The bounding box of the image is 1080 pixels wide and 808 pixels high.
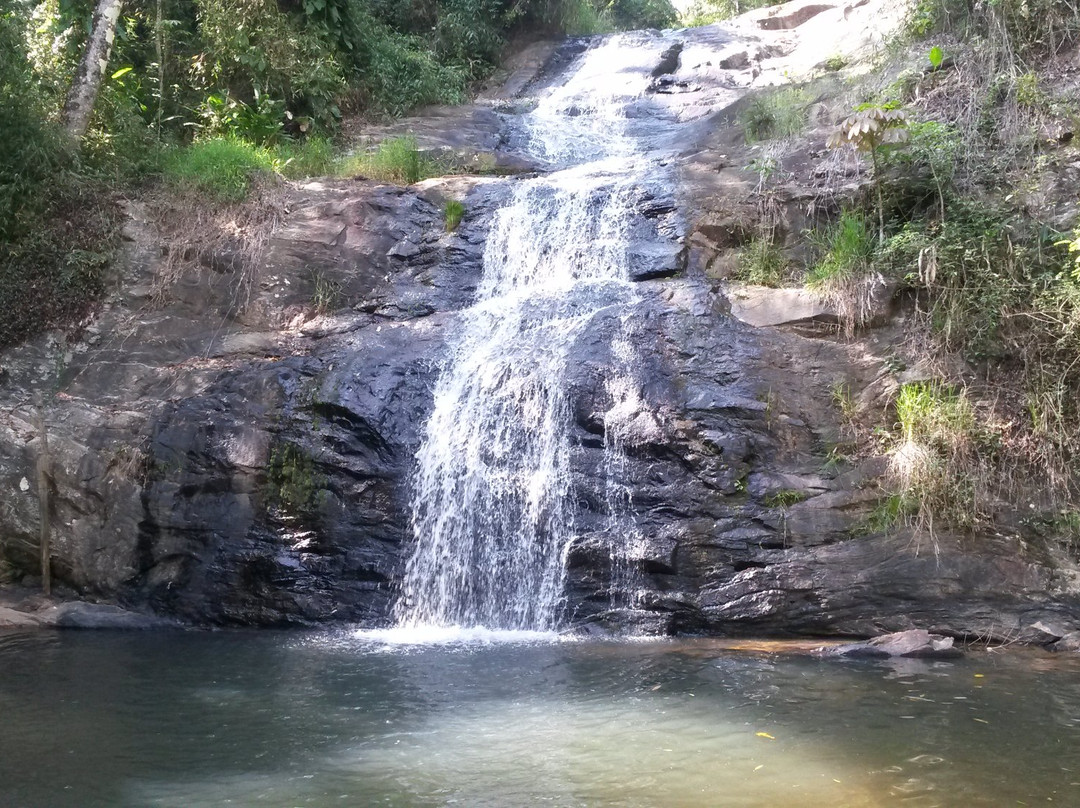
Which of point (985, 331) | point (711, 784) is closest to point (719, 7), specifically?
point (985, 331)

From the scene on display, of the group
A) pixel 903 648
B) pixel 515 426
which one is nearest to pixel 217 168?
pixel 515 426

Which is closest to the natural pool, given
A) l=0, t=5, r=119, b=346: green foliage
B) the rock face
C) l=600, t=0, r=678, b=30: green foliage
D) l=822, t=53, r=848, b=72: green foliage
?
the rock face

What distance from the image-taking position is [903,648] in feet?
23.0

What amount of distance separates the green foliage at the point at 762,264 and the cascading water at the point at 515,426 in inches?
53.2

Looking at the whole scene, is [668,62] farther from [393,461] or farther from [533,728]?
[533,728]

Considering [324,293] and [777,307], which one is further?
[324,293]

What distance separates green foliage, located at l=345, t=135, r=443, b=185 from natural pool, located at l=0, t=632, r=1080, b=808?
7.79 m

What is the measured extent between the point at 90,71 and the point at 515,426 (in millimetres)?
7930

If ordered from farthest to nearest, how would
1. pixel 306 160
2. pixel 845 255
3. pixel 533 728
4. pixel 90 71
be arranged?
1. pixel 306 160
2. pixel 90 71
3. pixel 845 255
4. pixel 533 728

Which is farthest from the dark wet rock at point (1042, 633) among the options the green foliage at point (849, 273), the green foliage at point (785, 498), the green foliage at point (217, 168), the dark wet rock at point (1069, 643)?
the green foliage at point (217, 168)

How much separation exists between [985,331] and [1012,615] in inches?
105

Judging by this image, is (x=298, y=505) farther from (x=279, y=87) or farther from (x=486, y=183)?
(x=279, y=87)

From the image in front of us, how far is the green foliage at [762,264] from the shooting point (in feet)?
33.3

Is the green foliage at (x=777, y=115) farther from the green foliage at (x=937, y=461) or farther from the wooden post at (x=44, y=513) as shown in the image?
the wooden post at (x=44, y=513)
